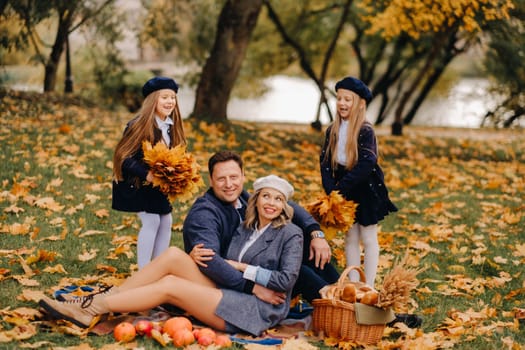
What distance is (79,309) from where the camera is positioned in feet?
13.0

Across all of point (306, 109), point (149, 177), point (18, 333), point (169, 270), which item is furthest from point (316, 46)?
point (18, 333)

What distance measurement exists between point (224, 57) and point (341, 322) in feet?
28.7

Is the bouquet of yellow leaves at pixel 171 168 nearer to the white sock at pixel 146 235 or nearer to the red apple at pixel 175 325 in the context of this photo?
the white sock at pixel 146 235

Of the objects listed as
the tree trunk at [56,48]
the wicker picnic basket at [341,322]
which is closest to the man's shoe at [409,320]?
the wicker picnic basket at [341,322]

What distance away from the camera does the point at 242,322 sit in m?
4.02

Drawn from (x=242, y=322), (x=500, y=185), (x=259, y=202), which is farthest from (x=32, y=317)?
(x=500, y=185)

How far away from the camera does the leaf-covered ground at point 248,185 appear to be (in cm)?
439

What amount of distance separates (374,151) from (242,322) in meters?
1.61

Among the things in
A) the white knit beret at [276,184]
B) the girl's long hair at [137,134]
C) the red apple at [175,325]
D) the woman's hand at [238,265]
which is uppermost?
the girl's long hair at [137,134]

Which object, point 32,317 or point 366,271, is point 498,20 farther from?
point 32,317

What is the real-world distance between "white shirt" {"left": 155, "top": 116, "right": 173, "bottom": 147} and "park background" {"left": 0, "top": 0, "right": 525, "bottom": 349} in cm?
118

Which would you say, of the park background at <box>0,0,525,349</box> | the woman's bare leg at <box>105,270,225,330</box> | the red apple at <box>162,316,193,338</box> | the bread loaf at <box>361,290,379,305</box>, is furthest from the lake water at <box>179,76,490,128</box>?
the red apple at <box>162,316,193,338</box>

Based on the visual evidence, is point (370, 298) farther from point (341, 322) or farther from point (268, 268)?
point (268, 268)

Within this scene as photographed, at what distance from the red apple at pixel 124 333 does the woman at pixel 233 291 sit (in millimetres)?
157
